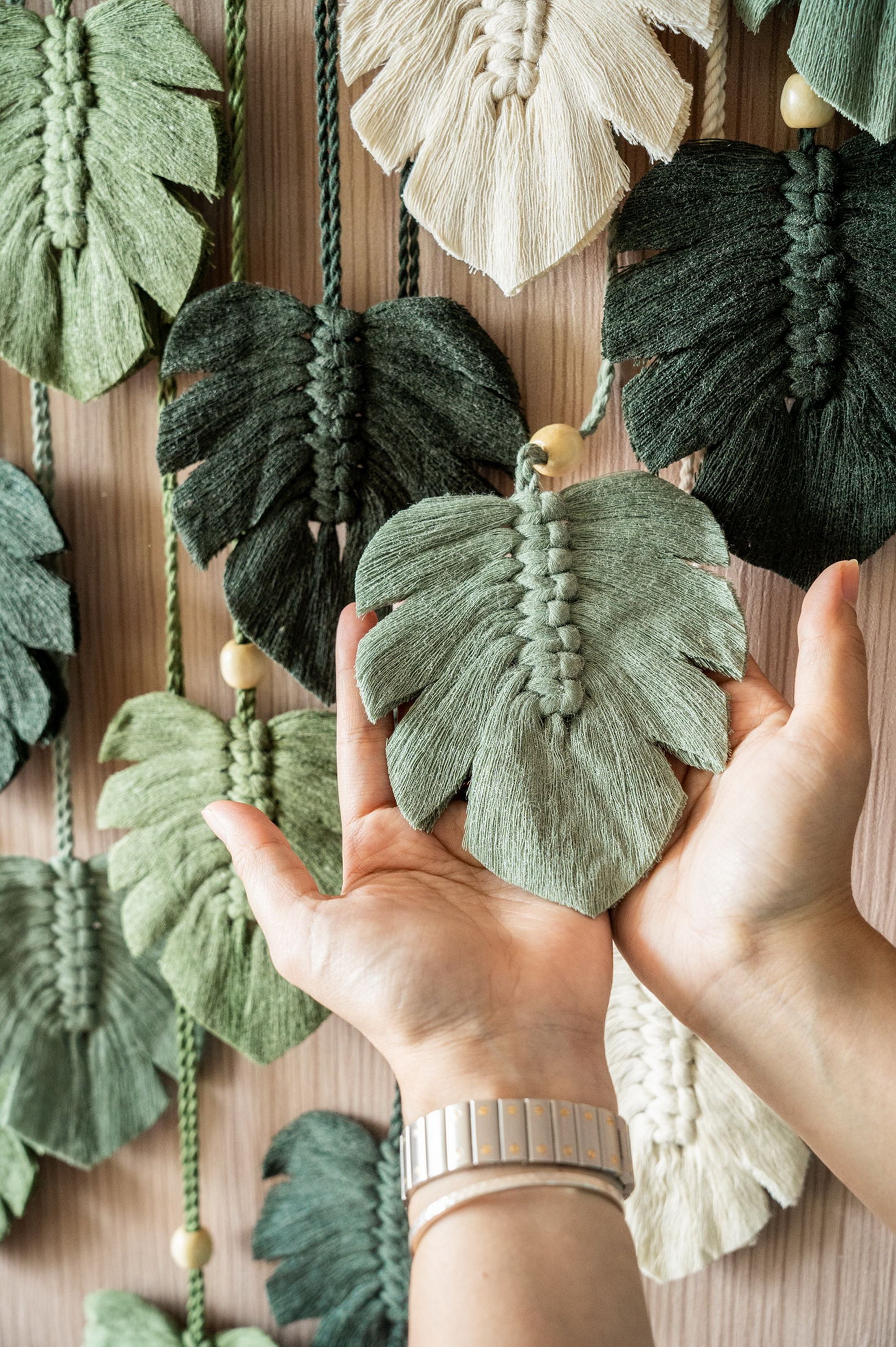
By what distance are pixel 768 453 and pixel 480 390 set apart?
0.67 feet

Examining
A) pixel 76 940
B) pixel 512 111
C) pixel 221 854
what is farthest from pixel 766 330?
pixel 76 940

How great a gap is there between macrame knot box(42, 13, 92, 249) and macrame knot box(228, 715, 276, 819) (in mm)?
402

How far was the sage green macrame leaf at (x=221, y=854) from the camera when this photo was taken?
2.48 feet

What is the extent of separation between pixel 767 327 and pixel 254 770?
0.49 meters

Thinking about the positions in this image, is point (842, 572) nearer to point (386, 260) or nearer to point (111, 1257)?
point (386, 260)

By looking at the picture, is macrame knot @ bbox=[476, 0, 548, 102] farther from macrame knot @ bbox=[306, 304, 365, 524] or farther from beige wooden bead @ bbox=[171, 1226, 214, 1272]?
beige wooden bead @ bbox=[171, 1226, 214, 1272]

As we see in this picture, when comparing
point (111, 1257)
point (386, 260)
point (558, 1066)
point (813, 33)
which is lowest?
point (111, 1257)

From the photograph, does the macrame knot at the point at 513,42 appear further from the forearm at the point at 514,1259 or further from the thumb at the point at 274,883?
the forearm at the point at 514,1259

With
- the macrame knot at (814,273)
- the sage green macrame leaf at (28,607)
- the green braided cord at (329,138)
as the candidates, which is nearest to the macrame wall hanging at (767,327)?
the macrame knot at (814,273)

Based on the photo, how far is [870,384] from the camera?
24.7 inches

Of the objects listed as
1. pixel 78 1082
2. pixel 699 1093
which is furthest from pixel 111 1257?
pixel 699 1093

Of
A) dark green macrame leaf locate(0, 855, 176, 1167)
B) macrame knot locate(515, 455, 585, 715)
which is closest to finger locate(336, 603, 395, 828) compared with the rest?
macrame knot locate(515, 455, 585, 715)

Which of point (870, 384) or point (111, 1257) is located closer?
point (870, 384)

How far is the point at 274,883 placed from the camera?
573 mm
